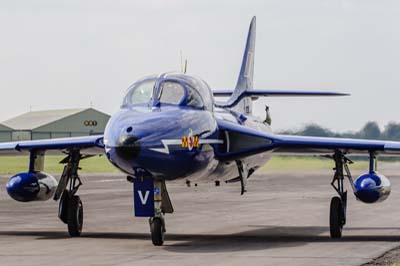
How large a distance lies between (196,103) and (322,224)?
22.0 feet

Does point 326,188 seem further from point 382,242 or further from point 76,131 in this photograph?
point 76,131

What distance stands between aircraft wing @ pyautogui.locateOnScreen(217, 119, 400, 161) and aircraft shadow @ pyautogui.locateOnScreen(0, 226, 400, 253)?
1.68m

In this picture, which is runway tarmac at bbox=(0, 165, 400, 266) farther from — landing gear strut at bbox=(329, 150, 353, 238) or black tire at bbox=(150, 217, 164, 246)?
landing gear strut at bbox=(329, 150, 353, 238)

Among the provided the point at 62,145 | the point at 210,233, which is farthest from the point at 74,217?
the point at 210,233

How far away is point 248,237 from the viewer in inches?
797

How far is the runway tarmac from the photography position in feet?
52.7

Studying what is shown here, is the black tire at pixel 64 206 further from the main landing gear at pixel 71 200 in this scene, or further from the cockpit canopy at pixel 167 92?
the cockpit canopy at pixel 167 92

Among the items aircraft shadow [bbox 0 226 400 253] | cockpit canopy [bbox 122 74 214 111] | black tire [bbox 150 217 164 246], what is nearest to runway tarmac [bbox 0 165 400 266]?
aircraft shadow [bbox 0 226 400 253]

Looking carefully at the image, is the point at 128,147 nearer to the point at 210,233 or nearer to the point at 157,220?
the point at 157,220

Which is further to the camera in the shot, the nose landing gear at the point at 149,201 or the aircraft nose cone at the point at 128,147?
the nose landing gear at the point at 149,201

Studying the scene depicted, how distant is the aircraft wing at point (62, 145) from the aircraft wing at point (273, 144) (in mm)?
2495

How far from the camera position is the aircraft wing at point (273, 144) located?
19.5 metres

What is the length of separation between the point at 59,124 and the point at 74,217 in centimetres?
10241

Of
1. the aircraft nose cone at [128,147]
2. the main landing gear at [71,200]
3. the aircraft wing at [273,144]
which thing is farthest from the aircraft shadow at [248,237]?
the aircraft nose cone at [128,147]
